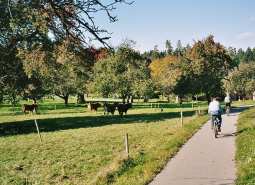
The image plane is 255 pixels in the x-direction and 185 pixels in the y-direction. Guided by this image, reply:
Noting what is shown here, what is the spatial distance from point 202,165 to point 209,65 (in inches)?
2783

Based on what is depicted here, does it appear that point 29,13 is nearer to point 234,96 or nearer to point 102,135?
point 102,135

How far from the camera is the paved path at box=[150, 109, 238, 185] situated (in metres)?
12.7

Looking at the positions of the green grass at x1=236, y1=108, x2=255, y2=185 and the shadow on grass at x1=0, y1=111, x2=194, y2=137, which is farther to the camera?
the shadow on grass at x1=0, y1=111, x2=194, y2=137

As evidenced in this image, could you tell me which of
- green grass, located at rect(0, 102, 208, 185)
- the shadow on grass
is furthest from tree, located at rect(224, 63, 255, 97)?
green grass, located at rect(0, 102, 208, 185)

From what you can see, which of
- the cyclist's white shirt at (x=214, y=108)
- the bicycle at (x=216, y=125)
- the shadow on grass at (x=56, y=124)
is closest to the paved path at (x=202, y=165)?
the bicycle at (x=216, y=125)

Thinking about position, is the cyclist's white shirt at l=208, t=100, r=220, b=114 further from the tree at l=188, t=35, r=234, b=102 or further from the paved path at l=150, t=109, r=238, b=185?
the tree at l=188, t=35, r=234, b=102

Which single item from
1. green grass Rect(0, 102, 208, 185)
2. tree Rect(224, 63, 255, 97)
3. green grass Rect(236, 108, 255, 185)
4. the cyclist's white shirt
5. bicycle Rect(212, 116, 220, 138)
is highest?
tree Rect(224, 63, 255, 97)

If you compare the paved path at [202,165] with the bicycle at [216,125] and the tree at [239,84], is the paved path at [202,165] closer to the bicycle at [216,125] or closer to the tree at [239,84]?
the bicycle at [216,125]

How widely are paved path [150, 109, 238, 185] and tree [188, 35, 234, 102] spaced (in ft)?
196

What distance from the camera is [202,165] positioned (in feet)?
49.2

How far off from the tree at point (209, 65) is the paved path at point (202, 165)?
5974cm

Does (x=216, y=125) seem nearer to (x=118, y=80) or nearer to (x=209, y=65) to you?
(x=118, y=80)

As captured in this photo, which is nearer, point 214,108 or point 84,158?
point 84,158

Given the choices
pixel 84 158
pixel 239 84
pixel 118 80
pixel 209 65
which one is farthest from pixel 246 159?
pixel 239 84
